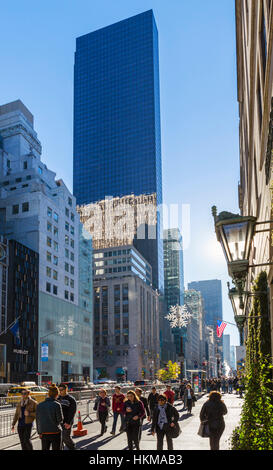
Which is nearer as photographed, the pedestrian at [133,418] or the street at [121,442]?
the pedestrian at [133,418]

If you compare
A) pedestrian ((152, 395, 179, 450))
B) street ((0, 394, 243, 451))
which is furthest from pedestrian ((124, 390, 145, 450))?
street ((0, 394, 243, 451))

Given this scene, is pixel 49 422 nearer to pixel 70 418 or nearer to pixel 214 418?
pixel 70 418

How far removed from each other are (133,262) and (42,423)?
14675 cm

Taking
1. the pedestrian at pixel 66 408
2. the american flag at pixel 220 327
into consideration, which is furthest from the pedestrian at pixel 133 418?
the american flag at pixel 220 327

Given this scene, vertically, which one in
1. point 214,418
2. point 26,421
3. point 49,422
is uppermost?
point 49,422

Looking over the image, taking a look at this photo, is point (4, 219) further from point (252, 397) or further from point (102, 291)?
point (252, 397)

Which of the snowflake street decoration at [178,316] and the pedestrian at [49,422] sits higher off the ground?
the snowflake street decoration at [178,316]

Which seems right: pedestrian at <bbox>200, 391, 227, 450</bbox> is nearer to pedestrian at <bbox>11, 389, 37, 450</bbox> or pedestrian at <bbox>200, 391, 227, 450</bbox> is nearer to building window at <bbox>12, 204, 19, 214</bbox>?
pedestrian at <bbox>11, 389, 37, 450</bbox>

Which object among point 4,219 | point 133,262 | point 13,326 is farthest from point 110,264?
point 13,326

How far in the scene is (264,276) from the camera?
13000mm

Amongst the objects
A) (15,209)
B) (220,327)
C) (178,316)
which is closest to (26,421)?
(220,327)

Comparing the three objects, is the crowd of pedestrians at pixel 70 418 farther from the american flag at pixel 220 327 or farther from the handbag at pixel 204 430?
the american flag at pixel 220 327

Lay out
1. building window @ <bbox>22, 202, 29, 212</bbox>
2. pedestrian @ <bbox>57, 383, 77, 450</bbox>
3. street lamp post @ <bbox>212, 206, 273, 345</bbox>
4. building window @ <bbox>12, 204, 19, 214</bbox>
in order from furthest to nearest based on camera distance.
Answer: building window @ <bbox>12, 204, 19, 214</bbox>
building window @ <bbox>22, 202, 29, 212</bbox>
pedestrian @ <bbox>57, 383, 77, 450</bbox>
street lamp post @ <bbox>212, 206, 273, 345</bbox>

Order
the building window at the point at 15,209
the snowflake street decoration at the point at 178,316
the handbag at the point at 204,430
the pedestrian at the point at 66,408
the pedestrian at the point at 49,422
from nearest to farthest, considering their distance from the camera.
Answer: the pedestrian at the point at 49,422, the handbag at the point at 204,430, the pedestrian at the point at 66,408, the snowflake street decoration at the point at 178,316, the building window at the point at 15,209
